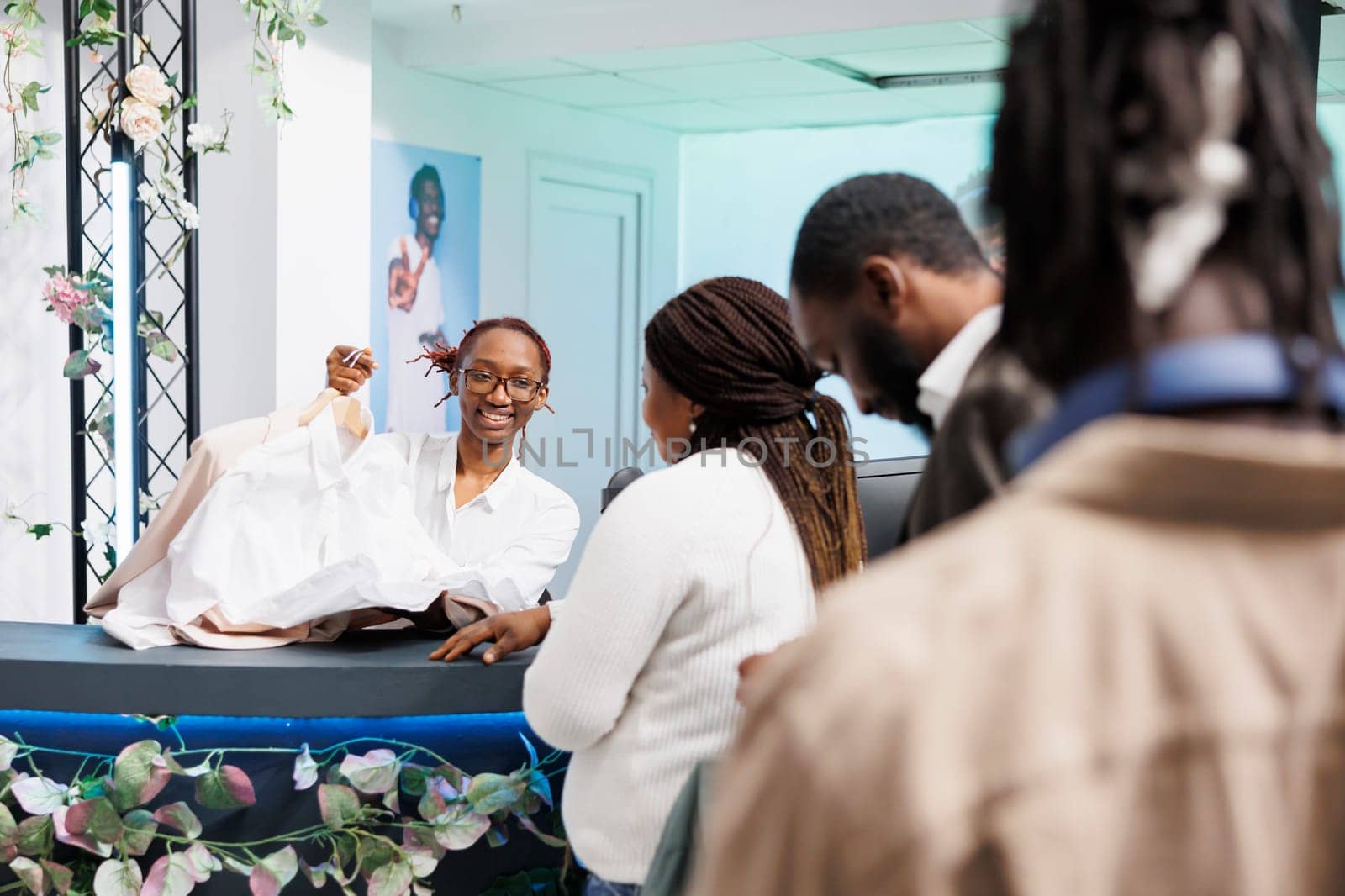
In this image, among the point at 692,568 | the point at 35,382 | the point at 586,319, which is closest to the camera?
the point at 692,568

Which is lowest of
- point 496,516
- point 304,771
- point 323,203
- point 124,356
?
point 304,771

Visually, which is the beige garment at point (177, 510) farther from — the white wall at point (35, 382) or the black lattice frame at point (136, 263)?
the white wall at point (35, 382)

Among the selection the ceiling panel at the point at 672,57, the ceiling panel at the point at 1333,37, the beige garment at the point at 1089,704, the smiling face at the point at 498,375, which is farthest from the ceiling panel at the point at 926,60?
the beige garment at the point at 1089,704

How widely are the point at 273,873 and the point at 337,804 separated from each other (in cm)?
17

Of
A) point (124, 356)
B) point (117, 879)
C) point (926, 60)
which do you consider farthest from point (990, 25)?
point (117, 879)

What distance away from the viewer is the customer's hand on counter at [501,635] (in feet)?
7.11

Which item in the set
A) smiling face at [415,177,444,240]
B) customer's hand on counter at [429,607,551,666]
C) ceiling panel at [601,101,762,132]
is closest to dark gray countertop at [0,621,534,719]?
customer's hand on counter at [429,607,551,666]

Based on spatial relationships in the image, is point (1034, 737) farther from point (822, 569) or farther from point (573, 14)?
point (573, 14)

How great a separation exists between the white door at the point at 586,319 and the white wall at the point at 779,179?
53cm

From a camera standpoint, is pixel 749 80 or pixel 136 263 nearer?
pixel 136 263

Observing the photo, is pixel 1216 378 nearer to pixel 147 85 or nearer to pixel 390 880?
pixel 390 880

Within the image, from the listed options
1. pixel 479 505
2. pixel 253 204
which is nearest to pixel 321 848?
pixel 479 505

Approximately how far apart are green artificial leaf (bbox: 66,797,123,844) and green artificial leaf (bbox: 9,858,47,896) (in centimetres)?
11

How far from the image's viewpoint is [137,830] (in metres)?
2.20
